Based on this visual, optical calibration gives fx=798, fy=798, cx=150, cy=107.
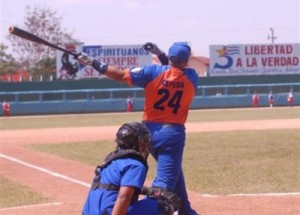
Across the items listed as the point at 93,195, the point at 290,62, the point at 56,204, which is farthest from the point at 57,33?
the point at 93,195

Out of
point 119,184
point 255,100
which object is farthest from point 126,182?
point 255,100

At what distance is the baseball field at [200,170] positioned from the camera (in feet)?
34.7

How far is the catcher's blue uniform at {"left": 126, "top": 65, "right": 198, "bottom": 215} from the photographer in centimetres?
743

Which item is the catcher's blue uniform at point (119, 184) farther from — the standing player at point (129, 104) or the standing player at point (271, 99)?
the standing player at point (271, 99)

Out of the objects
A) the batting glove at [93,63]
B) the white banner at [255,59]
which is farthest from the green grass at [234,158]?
the white banner at [255,59]

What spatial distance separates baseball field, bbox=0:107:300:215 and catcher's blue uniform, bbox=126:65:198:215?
2.34 meters

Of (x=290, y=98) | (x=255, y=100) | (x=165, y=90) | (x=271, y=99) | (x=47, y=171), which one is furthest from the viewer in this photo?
(x=255, y=100)

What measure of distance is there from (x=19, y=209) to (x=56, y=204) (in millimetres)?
536

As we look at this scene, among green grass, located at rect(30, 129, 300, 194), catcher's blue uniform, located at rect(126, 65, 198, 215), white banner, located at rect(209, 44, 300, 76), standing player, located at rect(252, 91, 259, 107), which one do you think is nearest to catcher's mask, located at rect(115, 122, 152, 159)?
catcher's blue uniform, located at rect(126, 65, 198, 215)

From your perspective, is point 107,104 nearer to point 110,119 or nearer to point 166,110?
point 110,119

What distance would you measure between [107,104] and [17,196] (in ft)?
133

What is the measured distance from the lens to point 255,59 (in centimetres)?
5994

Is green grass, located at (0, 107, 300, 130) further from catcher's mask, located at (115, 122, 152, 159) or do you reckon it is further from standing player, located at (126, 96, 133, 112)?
catcher's mask, located at (115, 122, 152, 159)

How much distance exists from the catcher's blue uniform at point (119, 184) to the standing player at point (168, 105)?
181 centimetres
